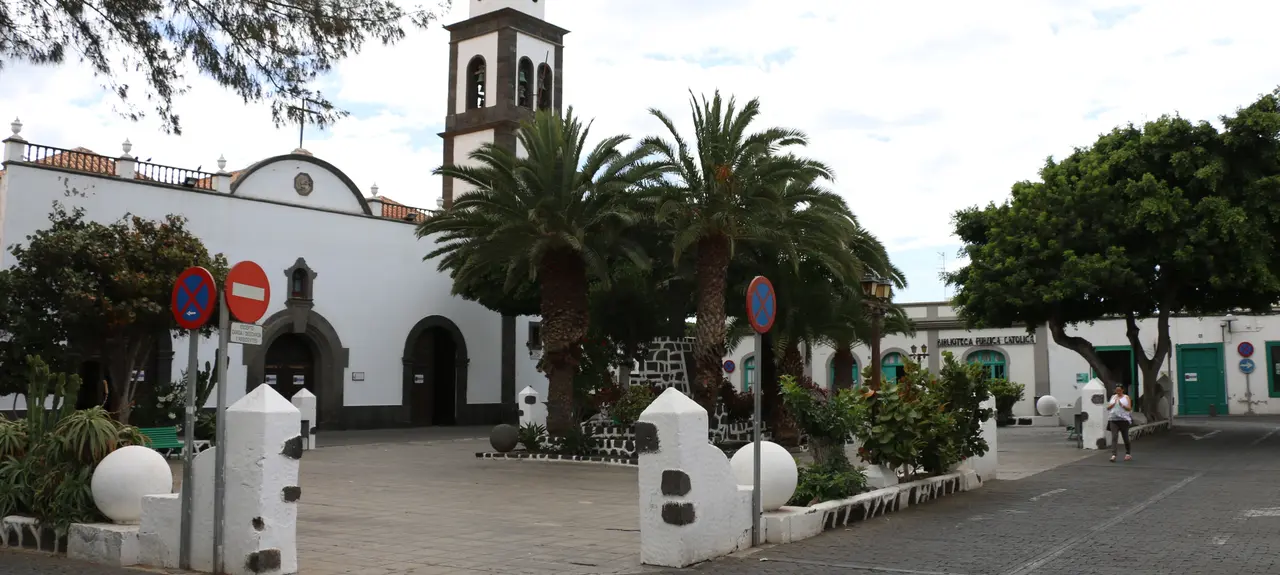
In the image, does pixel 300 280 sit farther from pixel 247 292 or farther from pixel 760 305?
pixel 760 305

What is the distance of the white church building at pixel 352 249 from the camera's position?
26312 millimetres

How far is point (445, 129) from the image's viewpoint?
1479 inches

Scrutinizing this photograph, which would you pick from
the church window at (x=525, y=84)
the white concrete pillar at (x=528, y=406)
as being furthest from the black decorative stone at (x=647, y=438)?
the church window at (x=525, y=84)

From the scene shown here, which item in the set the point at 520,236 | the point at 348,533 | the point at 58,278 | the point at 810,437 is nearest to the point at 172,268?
the point at 58,278

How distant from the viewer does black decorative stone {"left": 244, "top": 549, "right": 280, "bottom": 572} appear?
313 inches

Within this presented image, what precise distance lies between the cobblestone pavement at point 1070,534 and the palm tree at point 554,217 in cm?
827

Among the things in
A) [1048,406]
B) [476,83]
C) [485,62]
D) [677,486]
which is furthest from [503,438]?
[1048,406]

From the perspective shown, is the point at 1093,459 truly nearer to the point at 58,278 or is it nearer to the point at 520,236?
the point at 520,236

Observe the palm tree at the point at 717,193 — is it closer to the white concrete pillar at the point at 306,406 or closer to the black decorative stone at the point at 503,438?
the black decorative stone at the point at 503,438

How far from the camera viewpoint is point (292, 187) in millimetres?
30500

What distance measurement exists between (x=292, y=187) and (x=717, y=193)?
52.8 ft

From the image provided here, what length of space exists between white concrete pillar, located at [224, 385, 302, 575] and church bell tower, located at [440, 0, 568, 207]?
27414 millimetres

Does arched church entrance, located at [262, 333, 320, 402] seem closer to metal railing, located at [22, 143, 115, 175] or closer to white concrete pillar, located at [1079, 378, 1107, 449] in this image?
metal railing, located at [22, 143, 115, 175]

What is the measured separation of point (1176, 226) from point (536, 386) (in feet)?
73.5
